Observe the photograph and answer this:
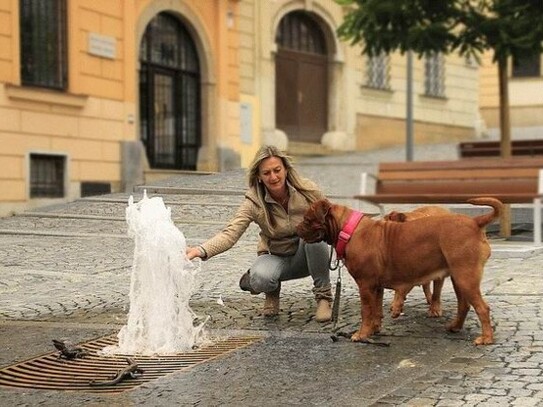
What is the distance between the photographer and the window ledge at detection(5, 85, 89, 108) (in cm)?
1597

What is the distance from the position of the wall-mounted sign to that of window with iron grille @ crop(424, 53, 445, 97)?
15841mm

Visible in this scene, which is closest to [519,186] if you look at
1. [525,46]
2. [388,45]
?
[525,46]

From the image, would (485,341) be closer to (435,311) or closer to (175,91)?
(435,311)

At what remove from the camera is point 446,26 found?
13766mm

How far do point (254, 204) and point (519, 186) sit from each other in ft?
16.1

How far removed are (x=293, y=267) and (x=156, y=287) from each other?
123 centimetres

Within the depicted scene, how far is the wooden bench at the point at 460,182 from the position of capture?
1030cm

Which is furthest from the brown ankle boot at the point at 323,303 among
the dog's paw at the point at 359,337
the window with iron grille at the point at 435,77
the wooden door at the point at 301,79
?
the window with iron grille at the point at 435,77

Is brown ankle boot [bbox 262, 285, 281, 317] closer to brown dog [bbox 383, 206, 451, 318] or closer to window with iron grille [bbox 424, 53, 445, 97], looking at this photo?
brown dog [bbox 383, 206, 451, 318]

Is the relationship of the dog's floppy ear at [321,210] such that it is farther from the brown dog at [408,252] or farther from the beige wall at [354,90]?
the beige wall at [354,90]

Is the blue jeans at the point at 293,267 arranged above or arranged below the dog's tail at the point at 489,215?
below

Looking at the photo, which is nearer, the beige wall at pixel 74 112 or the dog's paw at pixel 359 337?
the dog's paw at pixel 359 337

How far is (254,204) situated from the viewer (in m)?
6.62

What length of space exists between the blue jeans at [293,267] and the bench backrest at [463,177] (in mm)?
4478
